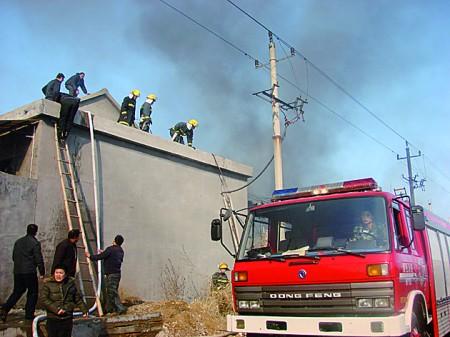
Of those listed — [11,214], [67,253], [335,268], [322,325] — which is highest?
[11,214]

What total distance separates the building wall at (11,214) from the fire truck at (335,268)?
4310 millimetres

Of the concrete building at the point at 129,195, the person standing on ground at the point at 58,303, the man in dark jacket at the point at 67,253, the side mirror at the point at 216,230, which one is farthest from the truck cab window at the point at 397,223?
the concrete building at the point at 129,195

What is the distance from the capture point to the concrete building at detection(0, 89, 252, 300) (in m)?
9.31

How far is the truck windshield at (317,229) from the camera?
5902mm

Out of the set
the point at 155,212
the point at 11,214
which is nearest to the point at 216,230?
the point at 11,214

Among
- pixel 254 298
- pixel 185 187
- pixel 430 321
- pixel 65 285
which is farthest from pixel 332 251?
pixel 185 187

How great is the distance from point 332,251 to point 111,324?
14.0 feet

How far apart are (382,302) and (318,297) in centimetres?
77

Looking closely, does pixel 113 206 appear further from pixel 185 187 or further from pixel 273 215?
pixel 273 215

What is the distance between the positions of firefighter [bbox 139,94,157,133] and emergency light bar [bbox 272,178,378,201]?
8.16 meters

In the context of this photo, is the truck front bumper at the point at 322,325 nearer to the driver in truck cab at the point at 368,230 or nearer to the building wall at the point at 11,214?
the driver in truck cab at the point at 368,230

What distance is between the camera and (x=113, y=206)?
1112cm

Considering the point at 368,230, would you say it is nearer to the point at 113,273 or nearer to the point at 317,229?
the point at 317,229

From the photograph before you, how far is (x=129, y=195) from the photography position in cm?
1162
